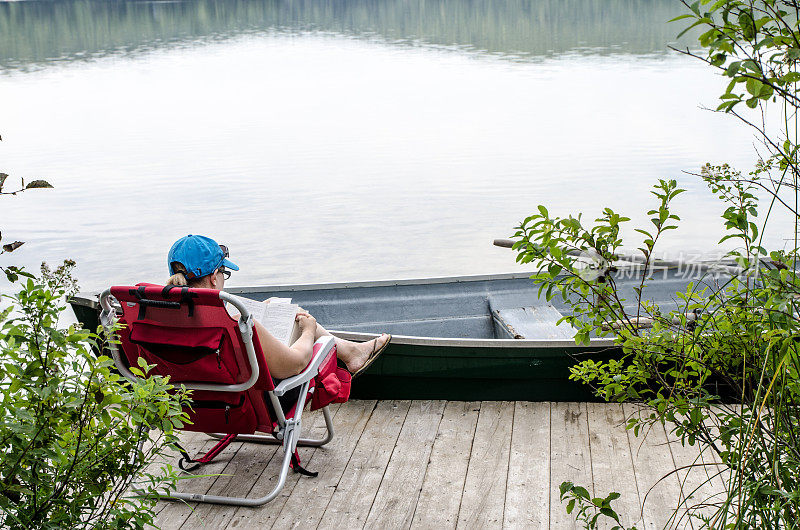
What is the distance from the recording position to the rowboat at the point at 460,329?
4.05 meters

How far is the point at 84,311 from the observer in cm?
433

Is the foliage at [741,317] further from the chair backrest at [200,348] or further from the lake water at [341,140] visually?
the chair backrest at [200,348]

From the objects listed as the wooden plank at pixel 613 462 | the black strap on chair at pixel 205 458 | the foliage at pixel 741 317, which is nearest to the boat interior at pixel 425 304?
the wooden plank at pixel 613 462

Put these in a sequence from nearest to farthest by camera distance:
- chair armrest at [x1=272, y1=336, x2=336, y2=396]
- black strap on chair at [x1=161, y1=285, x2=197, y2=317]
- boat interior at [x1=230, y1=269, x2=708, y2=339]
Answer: black strap on chair at [x1=161, y1=285, x2=197, y2=317] < chair armrest at [x1=272, y1=336, x2=336, y2=396] < boat interior at [x1=230, y1=269, x2=708, y2=339]

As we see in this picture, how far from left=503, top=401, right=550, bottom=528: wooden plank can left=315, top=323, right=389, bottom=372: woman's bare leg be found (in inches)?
26.3

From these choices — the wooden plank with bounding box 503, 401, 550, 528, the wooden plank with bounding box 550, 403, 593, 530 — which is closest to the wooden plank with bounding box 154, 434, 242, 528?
the wooden plank with bounding box 503, 401, 550, 528

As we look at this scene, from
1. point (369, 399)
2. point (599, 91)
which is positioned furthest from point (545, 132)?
point (369, 399)

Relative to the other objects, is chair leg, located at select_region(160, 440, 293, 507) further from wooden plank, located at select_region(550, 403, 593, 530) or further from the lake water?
the lake water

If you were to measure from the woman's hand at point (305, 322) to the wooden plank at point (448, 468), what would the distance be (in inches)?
26.7

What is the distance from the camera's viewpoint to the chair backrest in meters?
2.95

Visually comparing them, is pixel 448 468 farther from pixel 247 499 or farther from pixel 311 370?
pixel 247 499

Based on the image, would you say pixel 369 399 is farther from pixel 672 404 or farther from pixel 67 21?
pixel 67 21

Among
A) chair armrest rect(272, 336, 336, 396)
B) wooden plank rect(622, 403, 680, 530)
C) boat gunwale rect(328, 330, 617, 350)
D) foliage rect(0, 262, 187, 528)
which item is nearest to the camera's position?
foliage rect(0, 262, 187, 528)

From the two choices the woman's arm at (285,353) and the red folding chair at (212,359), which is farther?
the woman's arm at (285,353)
